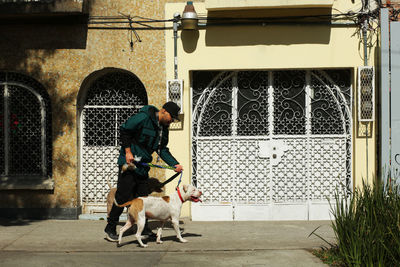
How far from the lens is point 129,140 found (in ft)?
26.9

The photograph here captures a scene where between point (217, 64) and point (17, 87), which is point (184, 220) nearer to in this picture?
point (217, 64)

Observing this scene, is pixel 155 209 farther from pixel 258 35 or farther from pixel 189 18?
pixel 258 35

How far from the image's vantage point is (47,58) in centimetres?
1059

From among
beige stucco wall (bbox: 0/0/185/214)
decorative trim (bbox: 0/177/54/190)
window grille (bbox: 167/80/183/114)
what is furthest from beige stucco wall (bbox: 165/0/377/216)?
decorative trim (bbox: 0/177/54/190)

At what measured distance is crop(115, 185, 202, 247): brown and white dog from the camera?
7.85m

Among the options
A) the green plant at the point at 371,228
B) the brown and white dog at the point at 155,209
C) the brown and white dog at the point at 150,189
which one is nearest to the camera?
the green plant at the point at 371,228

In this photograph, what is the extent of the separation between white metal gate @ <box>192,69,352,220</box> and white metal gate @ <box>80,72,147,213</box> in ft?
4.17

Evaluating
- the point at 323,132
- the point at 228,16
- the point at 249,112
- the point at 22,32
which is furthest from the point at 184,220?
the point at 22,32

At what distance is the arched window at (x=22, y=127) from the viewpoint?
10820 mm

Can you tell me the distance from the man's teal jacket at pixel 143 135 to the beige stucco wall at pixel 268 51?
207 cm

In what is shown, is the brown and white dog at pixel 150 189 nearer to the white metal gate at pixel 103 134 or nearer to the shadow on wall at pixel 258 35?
the white metal gate at pixel 103 134

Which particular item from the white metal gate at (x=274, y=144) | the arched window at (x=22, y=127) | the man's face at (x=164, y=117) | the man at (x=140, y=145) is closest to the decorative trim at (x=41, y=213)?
the arched window at (x=22, y=127)

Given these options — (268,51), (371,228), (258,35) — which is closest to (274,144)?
(268,51)

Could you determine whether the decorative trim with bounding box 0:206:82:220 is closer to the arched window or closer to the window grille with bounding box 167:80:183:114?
the arched window
